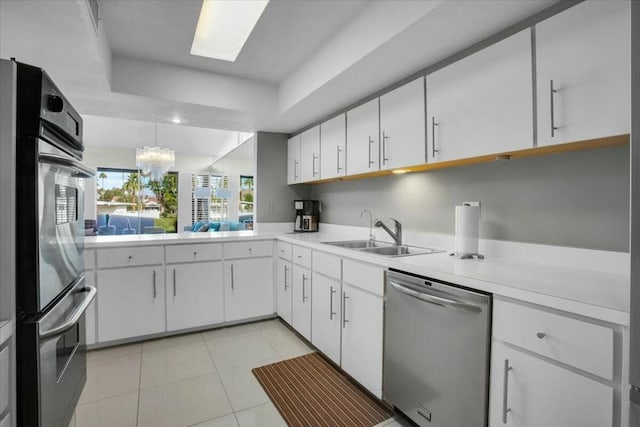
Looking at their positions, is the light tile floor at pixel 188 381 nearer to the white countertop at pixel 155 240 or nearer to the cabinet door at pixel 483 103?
the white countertop at pixel 155 240

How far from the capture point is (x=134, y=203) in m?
8.12

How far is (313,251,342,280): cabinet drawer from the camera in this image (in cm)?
235

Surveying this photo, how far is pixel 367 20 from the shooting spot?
6.26ft

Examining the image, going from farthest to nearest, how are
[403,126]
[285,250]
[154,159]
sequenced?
[154,159], [285,250], [403,126]

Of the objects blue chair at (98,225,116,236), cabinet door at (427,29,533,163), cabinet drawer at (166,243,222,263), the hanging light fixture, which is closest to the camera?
cabinet door at (427,29,533,163)

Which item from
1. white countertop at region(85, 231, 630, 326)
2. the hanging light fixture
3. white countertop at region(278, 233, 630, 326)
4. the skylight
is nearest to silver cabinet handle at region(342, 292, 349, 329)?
white countertop at region(85, 231, 630, 326)

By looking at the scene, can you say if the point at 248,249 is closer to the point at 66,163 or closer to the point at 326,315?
the point at 326,315

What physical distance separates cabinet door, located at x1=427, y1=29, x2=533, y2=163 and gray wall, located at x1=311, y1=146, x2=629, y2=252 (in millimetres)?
299

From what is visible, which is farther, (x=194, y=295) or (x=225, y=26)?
(x=194, y=295)

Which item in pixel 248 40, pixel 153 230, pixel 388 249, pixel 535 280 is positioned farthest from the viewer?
pixel 153 230

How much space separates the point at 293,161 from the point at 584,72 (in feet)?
9.42

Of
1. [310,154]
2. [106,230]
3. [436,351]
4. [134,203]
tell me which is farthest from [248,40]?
[134,203]

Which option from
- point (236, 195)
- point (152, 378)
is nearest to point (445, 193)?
point (152, 378)

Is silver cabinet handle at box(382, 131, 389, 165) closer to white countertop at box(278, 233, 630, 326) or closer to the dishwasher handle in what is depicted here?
white countertop at box(278, 233, 630, 326)
